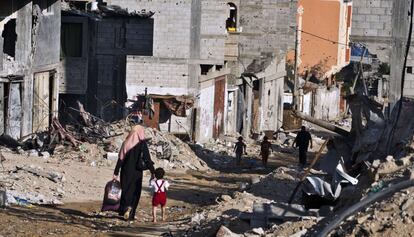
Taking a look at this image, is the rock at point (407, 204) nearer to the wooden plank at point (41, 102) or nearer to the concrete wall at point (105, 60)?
the wooden plank at point (41, 102)

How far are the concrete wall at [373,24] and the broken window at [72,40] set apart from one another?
579 inches

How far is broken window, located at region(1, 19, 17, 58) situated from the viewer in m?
30.3

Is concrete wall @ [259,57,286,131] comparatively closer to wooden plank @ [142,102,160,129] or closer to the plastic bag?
wooden plank @ [142,102,160,129]

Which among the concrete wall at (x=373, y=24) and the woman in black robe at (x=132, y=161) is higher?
the concrete wall at (x=373, y=24)

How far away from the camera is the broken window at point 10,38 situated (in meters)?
30.3

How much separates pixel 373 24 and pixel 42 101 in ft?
36.5

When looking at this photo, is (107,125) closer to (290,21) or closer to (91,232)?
(91,232)

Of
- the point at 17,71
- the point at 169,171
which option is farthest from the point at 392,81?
the point at 17,71

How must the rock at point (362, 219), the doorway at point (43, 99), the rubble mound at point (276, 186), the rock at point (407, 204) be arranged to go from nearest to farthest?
the rock at point (362, 219), the rock at point (407, 204), the rubble mound at point (276, 186), the doorway at point (43, 99)

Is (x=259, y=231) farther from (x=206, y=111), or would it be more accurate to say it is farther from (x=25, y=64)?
(x=206, y=111)

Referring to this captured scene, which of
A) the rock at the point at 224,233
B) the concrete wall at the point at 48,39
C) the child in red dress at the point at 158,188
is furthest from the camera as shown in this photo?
the concrete wall at the point at 48,39

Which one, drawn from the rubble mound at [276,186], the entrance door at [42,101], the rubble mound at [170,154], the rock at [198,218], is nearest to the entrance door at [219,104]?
the rubble mound at [170,154]

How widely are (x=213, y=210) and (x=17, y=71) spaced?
12.7 meters

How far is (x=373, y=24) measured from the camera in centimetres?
2489
